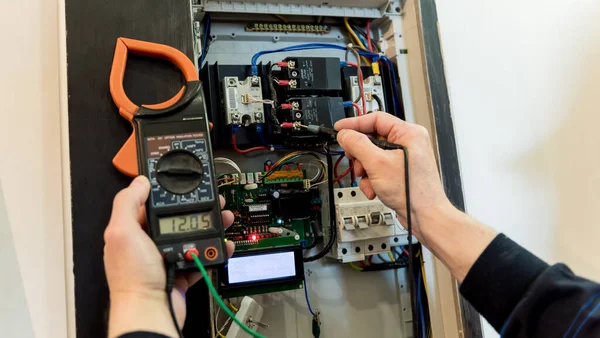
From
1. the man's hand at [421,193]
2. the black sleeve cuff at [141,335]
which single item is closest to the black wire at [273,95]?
the man's hand at [421,193]

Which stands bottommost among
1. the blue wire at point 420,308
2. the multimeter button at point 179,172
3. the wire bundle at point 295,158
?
the blue wire at point 420,308

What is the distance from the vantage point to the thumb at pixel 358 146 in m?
0.80

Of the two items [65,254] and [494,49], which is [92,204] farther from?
[494,49]

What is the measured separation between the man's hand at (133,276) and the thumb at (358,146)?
1.32 ft

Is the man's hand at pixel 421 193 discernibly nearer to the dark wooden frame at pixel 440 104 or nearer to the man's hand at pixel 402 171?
the man's hand at pixel 402 171

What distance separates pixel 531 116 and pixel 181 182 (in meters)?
1.08

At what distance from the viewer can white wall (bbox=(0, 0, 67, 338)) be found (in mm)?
759

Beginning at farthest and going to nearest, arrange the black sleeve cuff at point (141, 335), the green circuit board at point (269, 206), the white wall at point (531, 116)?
the white wall at point (531, 116)
the green circuit board at point (269, 206)
the black sleeve cuff at point (141, 335)

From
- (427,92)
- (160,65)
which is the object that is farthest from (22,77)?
(427,92)

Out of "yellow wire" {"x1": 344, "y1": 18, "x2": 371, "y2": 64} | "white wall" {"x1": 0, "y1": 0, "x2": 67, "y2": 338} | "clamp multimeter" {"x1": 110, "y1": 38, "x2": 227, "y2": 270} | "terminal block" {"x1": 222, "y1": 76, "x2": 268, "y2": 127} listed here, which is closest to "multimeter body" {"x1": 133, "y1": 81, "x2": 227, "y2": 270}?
"clamp multimeter" {"x1": 110, "y1": 38, "x2": 227, "y2": 270}

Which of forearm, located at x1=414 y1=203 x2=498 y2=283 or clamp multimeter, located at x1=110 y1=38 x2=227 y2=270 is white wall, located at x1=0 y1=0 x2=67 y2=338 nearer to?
clamp multimeter, located at x1=110 y1=38 x2=227 y2=270

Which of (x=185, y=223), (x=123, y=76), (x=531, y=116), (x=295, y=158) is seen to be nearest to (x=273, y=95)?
(x=295, y=158)

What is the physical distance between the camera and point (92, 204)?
28.8 inches

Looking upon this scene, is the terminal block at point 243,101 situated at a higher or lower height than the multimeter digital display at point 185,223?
higher
